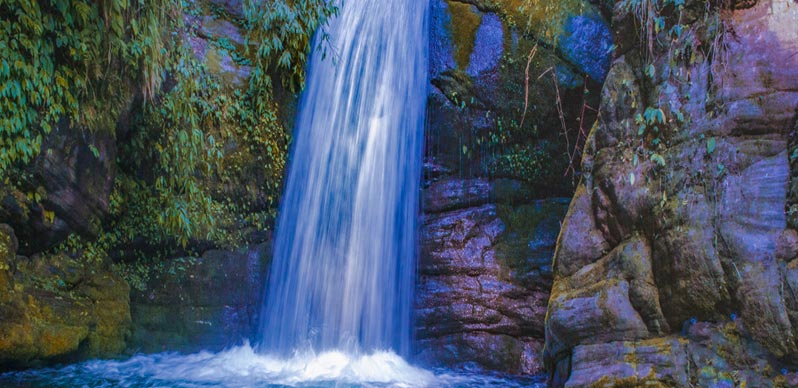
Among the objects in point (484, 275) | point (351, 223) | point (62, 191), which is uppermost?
point (351, 223)

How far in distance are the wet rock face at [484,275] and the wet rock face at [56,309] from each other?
4.22 m

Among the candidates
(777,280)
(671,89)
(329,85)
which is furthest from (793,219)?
(329,85)

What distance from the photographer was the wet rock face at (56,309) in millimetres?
5797

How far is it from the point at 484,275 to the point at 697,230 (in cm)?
416

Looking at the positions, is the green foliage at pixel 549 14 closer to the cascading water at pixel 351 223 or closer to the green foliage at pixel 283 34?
the cascading water at pixel 351 223

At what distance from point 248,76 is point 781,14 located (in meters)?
7.02

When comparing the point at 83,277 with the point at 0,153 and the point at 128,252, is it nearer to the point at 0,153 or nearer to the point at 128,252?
the point at 128,252

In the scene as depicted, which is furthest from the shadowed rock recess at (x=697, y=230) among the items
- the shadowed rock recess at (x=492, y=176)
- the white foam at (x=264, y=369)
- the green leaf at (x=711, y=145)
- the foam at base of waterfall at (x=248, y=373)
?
the shadowed rock recess at (x=492, y=176)

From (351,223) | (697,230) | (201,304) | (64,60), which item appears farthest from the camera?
(351,223)

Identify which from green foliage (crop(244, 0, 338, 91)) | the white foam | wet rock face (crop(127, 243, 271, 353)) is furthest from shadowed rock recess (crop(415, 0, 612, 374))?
wet rock face (crop(127, 243, 271, 353))

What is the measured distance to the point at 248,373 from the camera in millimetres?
6906

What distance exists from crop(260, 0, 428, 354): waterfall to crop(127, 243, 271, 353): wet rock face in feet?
0.96

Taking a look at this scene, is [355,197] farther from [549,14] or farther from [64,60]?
[64,60]

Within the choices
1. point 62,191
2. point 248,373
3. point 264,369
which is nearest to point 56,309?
point 62,191
